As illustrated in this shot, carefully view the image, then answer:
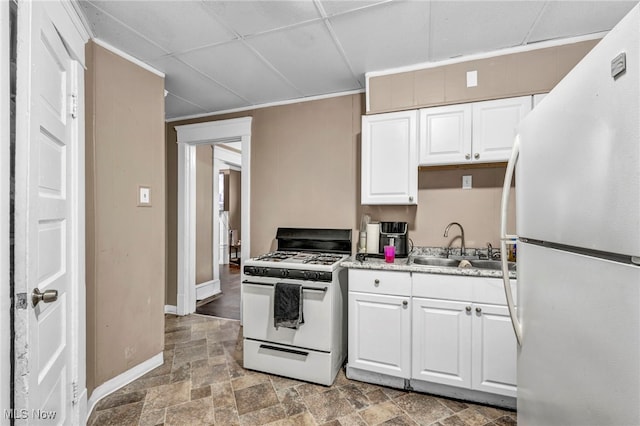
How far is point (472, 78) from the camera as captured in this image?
7.62 ft

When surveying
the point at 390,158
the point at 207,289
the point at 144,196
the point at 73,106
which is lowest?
the point at 207,289

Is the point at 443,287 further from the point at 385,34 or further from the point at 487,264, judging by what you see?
the point at 385,34

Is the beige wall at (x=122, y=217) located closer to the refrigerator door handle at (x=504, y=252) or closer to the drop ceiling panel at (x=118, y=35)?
the drop ceiling panel at (x=118, y=35)

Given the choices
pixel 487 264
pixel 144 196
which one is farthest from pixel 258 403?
pixel 487 264

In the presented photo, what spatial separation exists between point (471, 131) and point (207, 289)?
3973mm

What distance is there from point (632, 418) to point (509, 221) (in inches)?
81.5

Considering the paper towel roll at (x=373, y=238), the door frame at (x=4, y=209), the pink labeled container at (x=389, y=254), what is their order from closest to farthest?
the door frame at (x=4, y=209)
the pink labeled container at (x=389, y=254)
the paper towel roll at (x=373, y=238)

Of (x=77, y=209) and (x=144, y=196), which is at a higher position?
(x=144, y=196)

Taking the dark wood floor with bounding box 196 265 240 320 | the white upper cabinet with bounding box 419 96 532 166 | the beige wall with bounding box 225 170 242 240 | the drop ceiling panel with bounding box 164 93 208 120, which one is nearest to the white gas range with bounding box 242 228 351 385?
the white upper cabinet with bounding box 419 96 532 166

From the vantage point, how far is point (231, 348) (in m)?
2.82

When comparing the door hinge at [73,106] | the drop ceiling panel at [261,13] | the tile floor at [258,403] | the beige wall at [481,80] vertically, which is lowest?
the tile floor at [258,403]

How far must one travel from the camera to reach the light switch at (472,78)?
231 centimetres

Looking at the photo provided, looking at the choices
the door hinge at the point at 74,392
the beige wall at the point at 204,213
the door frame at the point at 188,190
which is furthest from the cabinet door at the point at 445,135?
the beige wall at the point at 204,213

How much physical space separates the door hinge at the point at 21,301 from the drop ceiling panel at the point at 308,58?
1.94 metres
